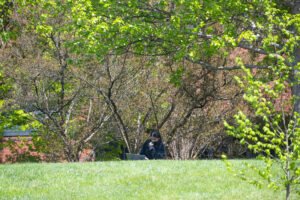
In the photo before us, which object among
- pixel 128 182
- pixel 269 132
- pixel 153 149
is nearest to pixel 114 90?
pixel 153 149

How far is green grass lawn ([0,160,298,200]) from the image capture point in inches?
274

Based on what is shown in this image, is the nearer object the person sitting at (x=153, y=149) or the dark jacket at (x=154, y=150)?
the person sitting at (x=153, y=149)

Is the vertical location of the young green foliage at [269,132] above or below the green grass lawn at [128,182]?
above

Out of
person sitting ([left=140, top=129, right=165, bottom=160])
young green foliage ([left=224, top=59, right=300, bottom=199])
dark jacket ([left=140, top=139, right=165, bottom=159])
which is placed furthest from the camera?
dark jacket ([left=140, top=139, right=165, bottom=159])

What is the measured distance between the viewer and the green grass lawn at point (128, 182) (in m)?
6.95

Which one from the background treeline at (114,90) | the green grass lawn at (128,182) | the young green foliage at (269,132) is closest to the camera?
the young green foliage at (269,132)

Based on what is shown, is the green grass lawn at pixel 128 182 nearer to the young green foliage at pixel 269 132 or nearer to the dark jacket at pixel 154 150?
the young green foliage at pixel 269 132

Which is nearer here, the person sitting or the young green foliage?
the young green foliage

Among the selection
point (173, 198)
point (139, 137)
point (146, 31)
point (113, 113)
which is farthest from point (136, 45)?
point (173, 198)

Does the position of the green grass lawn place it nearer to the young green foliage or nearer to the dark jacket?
the young green foliage

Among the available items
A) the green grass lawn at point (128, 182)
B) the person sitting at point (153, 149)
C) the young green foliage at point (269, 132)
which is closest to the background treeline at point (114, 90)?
the person sitting at point (153, 149)

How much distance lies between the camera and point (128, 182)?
310 inches

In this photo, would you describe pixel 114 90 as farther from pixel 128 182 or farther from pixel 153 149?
pixel 128 182

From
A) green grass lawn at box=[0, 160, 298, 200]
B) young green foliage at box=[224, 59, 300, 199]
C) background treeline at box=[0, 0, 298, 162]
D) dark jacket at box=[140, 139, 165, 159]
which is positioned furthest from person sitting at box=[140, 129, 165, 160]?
young green foliage at box=[224, 59, 300, 199]
